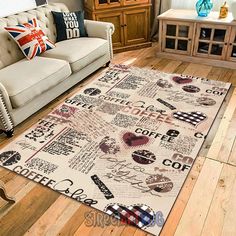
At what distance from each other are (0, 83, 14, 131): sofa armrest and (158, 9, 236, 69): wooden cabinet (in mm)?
2100

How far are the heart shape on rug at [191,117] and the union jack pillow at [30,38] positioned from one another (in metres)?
1.51

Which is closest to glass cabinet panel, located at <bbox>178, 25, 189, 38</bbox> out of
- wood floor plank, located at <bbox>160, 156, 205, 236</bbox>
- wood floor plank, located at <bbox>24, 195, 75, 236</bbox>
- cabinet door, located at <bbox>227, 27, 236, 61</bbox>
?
cabinet door, located at <bbox>227, 27, 236, 61</bbox>

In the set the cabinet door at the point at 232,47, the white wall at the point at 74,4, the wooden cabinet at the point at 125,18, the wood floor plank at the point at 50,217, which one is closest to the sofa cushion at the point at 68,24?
the wooden cabinet at the point at 125,18

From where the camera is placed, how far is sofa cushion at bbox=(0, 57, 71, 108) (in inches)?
85.9

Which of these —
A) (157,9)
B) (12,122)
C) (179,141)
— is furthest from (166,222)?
(157,9)

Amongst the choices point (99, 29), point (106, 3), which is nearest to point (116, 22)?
point (106, 3)

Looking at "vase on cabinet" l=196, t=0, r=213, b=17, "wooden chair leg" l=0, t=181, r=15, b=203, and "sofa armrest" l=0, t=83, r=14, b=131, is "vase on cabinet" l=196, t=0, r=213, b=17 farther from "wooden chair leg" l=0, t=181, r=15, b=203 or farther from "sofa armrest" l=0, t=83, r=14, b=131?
"wooden chair leg" l=0, t=181, r=15, b=203

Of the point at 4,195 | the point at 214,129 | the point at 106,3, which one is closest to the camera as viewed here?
the point at 4,195

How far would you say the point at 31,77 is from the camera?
91.0 inches

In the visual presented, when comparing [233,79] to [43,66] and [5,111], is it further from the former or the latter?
[5,111]

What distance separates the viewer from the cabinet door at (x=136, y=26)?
360 cm

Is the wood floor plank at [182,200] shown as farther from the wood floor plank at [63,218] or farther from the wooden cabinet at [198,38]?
the wooden cabinet at [198,38]

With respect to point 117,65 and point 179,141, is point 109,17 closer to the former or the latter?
point 117,65

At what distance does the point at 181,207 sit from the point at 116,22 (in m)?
2.72
